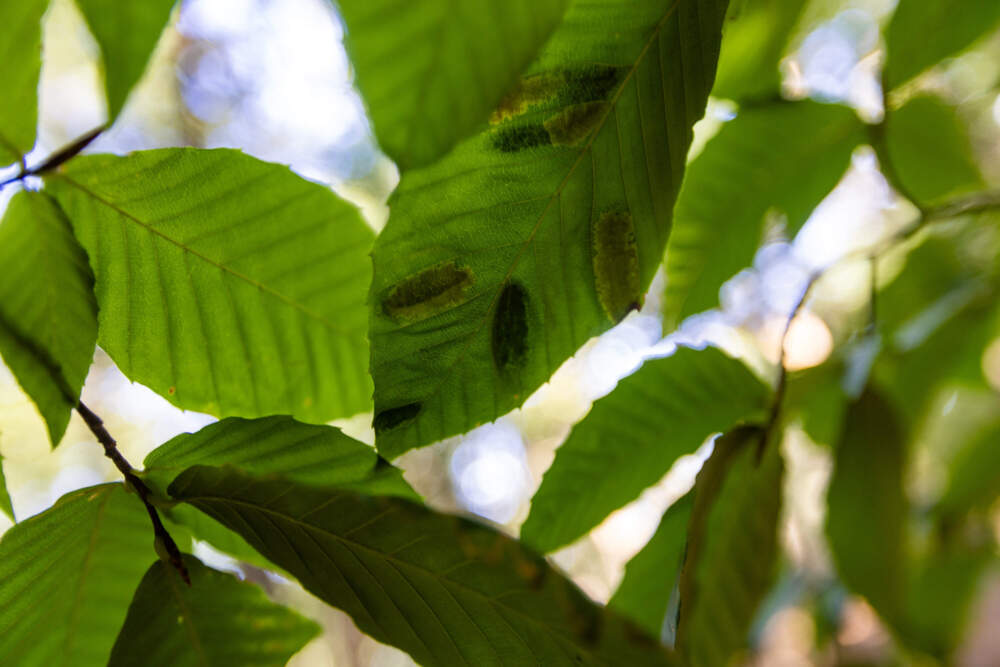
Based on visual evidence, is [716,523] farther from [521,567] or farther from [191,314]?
[191,314]

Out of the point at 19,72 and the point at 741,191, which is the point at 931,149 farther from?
the point at 19,72

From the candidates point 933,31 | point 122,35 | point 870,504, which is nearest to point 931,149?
point 933,31

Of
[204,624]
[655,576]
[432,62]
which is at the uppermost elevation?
[432,62]

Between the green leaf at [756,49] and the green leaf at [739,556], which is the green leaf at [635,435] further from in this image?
the green leaf at [756,49]

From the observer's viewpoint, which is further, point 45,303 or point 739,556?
point 739,556

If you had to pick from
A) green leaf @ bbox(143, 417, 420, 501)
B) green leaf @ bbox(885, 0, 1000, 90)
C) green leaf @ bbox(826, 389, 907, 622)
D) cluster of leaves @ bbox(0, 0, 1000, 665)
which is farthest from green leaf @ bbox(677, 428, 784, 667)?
green leaf @ bbox(885, 0, 1000, 90)

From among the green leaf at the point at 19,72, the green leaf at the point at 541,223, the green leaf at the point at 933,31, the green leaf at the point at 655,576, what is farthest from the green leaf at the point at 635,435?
the green leaf at the point at 19,72
